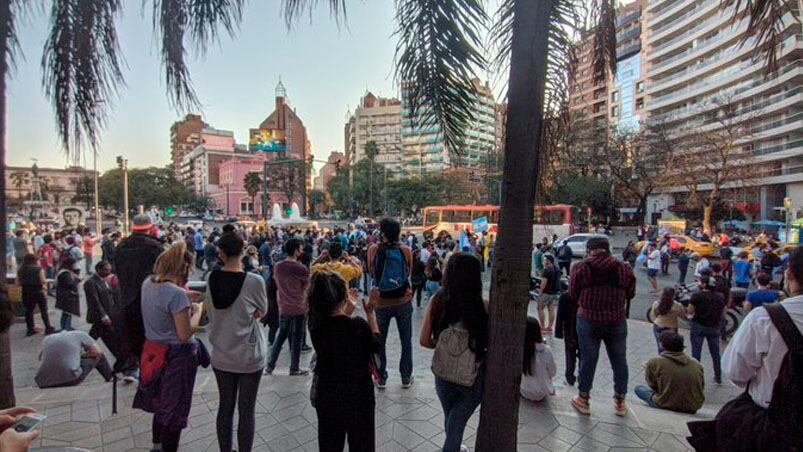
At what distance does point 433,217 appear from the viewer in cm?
3575

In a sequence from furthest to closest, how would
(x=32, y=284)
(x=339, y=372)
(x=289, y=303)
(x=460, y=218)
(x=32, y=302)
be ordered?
(x=460, y=218) → (x=32, y=302) → (x=32, y=284) → (x=289, y=303) → (x=339, y=372)

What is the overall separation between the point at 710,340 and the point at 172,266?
6.62m

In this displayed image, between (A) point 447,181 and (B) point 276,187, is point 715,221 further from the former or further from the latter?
(B) point 276,187

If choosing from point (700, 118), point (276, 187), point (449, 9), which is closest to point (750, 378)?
point (449, 9)

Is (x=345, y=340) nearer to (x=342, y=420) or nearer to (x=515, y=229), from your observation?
(x=342, y=420)

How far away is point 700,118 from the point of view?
1508 inches

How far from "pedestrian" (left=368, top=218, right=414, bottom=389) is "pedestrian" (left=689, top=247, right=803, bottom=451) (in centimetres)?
260

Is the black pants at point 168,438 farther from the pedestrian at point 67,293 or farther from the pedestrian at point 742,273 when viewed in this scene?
the pedestrian at point 742,273

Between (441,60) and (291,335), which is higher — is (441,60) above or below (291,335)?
above

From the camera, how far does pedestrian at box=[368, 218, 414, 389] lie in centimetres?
415

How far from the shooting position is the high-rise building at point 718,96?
120ft

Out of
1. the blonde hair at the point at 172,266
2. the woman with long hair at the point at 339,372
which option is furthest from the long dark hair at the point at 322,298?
the blonde hair at the point at 172,266

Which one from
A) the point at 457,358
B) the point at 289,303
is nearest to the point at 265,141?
the point at 289,303

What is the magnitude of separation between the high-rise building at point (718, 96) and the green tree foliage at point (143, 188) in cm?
7152
